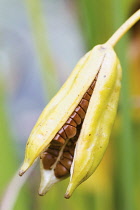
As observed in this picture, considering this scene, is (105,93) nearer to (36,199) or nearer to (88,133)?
(88,133)

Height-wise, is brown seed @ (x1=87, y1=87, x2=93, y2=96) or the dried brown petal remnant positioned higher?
brown seed @ (x1=87, y1=87, x2=93, y2=96)

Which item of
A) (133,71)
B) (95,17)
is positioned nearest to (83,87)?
(95,17)

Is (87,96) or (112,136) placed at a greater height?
(87,96)

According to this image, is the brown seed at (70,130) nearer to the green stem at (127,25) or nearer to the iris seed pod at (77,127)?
the iris seed pod at (77,127)

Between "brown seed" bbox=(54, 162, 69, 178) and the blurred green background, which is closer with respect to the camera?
"brown seed" bbox=(54, 162, 69, 178)

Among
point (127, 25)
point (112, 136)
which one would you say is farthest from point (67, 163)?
point (112, 136)

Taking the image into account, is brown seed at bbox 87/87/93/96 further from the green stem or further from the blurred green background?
the blurred green background

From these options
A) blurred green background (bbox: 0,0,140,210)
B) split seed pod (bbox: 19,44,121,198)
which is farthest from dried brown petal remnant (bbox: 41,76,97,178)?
blurred green background (bbox: 0,0,140,210)

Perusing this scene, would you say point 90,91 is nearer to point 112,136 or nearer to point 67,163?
point 67,163
